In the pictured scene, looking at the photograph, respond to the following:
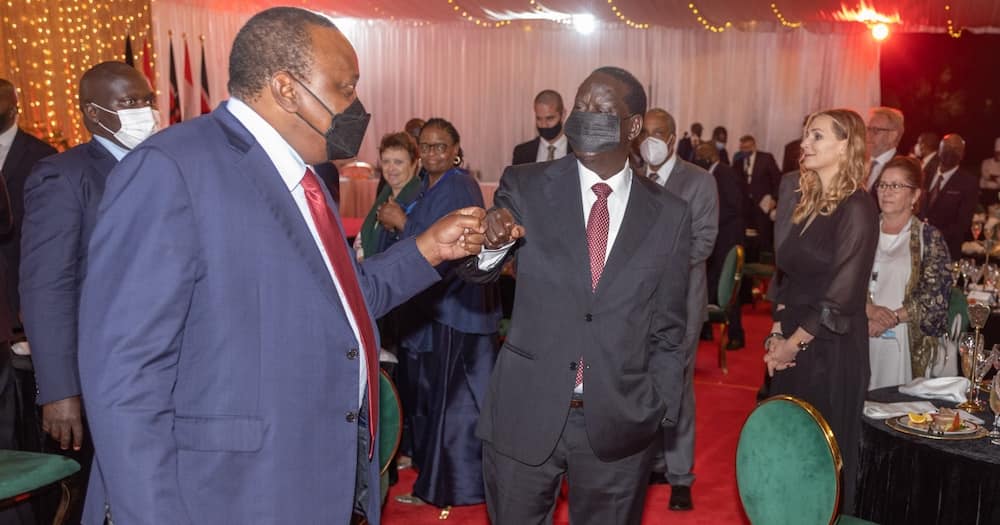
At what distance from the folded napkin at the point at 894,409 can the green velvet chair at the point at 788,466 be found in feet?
2.09

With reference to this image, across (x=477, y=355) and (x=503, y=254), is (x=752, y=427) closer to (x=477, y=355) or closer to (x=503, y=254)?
(x=503, y=254)

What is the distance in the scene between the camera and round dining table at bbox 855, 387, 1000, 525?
2.80 meters

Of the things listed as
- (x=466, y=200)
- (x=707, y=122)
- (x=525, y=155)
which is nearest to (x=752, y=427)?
(x=466, y=200)

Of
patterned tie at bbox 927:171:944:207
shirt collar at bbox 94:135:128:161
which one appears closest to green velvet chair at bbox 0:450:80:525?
shirt collar at bbox 94:135:128:161

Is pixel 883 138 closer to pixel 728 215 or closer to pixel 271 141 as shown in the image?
pixel 728 215

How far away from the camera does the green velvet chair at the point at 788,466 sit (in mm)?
A: 2623

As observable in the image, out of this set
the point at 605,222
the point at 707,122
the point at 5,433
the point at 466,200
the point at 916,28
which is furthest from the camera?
the point at 707,122

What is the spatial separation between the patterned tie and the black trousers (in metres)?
5.69

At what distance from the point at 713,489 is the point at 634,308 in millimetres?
2610

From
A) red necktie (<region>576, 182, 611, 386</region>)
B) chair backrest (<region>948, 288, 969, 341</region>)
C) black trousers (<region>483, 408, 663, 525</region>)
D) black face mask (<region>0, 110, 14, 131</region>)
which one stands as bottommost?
black trousers (<region>483, 408, 663, 525</region>)

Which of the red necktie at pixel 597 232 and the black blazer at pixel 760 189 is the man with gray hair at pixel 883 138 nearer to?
the black blazer at pixel 760 189

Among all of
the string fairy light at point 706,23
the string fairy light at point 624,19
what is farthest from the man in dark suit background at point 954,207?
the string fairy light at point 624,19

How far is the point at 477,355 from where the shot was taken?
179 inches

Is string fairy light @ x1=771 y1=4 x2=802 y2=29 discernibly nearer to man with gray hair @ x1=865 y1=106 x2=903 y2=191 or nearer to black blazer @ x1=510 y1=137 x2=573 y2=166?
man with gray hair @ x1=865 y1=106 x2=903 y2=191
